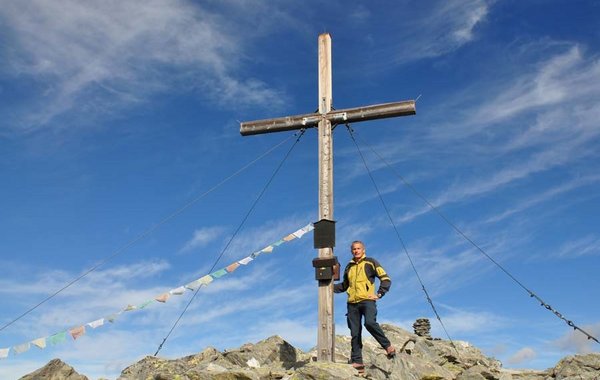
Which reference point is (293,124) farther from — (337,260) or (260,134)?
(337,260)

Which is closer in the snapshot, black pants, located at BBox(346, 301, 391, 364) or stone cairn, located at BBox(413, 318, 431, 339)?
black pants, located at BBox(346, 301, 391, 364)

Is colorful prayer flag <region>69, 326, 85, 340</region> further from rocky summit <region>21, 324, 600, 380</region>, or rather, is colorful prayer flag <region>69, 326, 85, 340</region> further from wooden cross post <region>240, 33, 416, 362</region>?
wooden cross post <region>240, 33, 416, 362</region>

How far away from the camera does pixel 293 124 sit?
15.1 metres

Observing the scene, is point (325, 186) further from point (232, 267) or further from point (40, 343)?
point (40, 343)

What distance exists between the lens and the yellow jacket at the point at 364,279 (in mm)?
12531

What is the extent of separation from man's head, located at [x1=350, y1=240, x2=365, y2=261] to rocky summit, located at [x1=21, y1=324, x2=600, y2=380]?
2251 millimetres

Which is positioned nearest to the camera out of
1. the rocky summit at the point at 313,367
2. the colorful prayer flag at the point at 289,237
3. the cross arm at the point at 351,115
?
the rocky summit at the point at 313,367

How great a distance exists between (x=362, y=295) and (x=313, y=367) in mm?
2599

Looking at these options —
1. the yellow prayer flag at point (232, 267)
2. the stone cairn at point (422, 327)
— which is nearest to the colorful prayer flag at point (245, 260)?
the yellow prayer flag at point (232, 267)

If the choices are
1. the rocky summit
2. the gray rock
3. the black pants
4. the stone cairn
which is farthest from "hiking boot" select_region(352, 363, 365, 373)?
the stone cairn

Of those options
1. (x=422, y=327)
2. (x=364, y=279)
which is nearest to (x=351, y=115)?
(x=364, y=279)

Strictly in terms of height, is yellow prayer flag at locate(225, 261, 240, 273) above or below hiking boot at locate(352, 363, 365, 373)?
above

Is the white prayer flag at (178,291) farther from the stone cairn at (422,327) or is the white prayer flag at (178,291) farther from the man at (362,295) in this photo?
the stone cairn at (422,327)

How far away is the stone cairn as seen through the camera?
24042 mm
